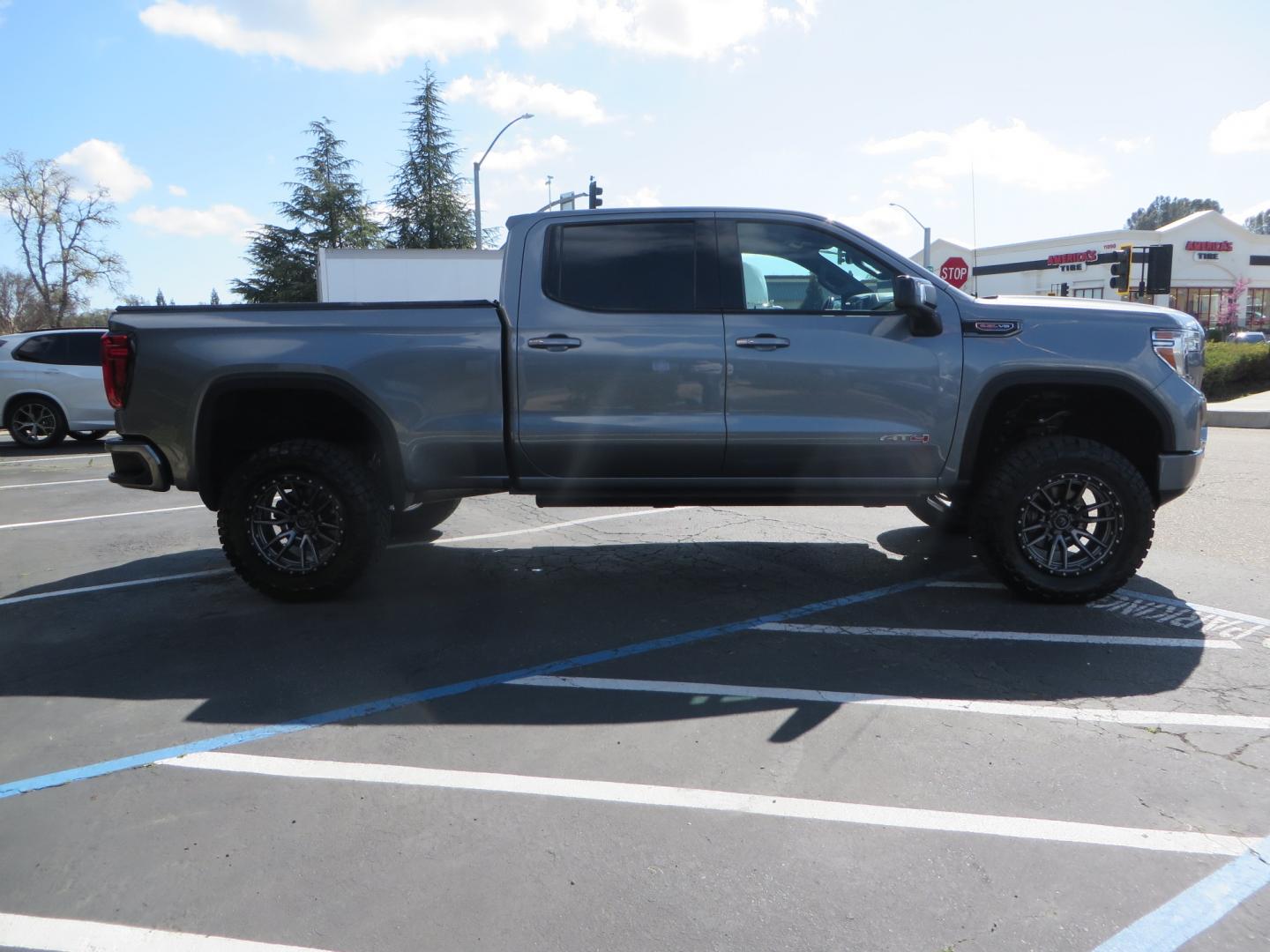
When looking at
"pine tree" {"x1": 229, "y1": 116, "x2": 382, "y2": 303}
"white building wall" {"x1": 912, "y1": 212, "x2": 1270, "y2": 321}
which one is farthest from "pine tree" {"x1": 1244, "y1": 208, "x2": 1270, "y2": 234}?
"pine tree" {"x1": 229, "y1": 116, "x2": 382, "y2": 303}

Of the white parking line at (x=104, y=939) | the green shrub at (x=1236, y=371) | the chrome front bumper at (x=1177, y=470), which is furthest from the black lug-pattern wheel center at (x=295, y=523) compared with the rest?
the green shrub at (x=1236, y=371)

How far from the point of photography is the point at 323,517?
217 inches

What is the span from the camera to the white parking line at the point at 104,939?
2.50 m

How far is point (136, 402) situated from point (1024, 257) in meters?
65.2

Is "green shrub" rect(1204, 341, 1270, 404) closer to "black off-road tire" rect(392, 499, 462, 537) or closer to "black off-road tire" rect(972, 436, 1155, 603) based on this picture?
"black off-road tire" rect(972, 436, 1155, 603)

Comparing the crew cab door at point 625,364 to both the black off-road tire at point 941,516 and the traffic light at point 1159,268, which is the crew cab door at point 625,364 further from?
the traffic light at point 1159,268

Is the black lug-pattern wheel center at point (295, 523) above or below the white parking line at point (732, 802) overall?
above

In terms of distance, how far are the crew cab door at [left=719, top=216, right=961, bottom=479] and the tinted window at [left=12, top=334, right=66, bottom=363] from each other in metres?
12.9

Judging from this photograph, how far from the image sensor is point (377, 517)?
215 inches

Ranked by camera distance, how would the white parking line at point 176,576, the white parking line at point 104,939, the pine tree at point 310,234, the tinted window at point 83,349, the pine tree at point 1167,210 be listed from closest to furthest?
1. the white parking line at point 104,939
2. the white parking line at point 176,576
3. the tinted window at point 83,349
4. the pine tree at point 310,234
5. the pine tree at point 1167,210

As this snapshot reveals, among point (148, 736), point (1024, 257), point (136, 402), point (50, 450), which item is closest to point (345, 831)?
point (148, 736)

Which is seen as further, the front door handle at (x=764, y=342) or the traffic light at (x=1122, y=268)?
the traffic light at (x=1122, y=268)

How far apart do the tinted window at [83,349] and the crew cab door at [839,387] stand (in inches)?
500

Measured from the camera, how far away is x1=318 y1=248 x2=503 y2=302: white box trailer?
21.2 metres
